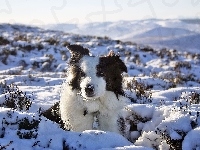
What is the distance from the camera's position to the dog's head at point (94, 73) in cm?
457

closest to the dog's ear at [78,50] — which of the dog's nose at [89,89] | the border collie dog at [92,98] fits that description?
the border collie dog at [92,98]

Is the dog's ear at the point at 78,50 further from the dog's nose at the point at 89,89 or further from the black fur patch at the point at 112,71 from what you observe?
the dog's nose at the point at 89,89

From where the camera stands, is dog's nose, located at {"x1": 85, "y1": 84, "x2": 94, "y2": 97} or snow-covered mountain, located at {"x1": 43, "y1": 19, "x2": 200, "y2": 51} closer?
dog's nose, located at {"x1": 85, "y1": 84, "x2": 94, "y2": 97}

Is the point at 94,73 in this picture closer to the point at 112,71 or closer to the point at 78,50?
the point at 112,71

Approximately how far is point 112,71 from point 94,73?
1.23 ft

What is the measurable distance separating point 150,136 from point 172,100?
3.01 meters

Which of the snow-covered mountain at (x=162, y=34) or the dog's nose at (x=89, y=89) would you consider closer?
the dog's nose at (x=89, y=89)

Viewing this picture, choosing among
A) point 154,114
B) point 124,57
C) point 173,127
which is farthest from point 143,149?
point 124,57

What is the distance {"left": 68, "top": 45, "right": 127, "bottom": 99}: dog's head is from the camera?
15.0 feet

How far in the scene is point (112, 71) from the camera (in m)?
5.09

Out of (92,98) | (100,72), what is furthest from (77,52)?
(92,98)

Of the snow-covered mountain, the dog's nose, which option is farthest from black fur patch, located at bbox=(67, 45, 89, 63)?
the snow-covered mountain

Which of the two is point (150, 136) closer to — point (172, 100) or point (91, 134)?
point (91, 134)

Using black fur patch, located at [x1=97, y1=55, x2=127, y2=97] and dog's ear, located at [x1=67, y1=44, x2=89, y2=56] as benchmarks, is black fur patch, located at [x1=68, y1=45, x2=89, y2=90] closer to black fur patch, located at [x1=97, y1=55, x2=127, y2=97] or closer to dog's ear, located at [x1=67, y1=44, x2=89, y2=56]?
dog's ear, located at [x1=67, y1=44, x2=89, y2=56]
